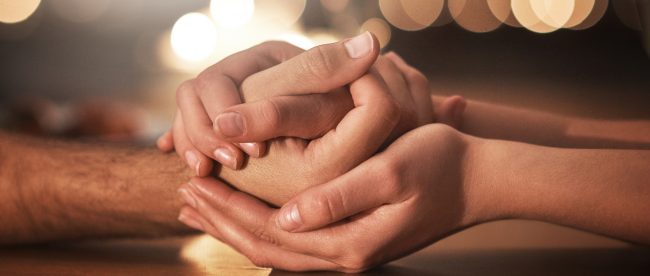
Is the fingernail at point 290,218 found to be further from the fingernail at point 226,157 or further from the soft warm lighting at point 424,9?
the soft warm lighting at point 424,9

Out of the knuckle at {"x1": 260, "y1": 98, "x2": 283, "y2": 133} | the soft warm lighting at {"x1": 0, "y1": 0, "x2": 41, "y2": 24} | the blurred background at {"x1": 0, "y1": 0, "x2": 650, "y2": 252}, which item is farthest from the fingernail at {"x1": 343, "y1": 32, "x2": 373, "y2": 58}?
the soft warm lighting at {"x1": 0, "y1": 0, "x2": 41, "y2": 24}

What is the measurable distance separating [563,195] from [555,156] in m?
0.04

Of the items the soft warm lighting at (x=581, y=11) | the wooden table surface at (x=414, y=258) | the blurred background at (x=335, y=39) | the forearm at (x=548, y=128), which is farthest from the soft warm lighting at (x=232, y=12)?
the wooden table surface at (x=414, y=258)

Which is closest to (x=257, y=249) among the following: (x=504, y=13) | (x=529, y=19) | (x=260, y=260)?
(x=260, y=260)

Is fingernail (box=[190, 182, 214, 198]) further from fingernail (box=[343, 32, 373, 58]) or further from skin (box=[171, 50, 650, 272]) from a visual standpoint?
fingernail (box=[343, 32, 373, 58])

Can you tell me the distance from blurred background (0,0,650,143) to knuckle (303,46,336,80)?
345 cm

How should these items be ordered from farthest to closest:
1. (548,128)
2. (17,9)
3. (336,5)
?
(17,9)
(336,5)
(548,128)

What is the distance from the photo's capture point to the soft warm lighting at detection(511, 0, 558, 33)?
639cm

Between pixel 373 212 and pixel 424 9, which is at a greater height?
pixel 424 9

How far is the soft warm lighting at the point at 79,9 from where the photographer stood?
855 cm

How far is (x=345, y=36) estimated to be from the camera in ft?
19.9

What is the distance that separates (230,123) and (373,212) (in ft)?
0.53

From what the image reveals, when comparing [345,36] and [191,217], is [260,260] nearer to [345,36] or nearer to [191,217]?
[191,217]

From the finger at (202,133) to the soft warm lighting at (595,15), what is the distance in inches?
234
